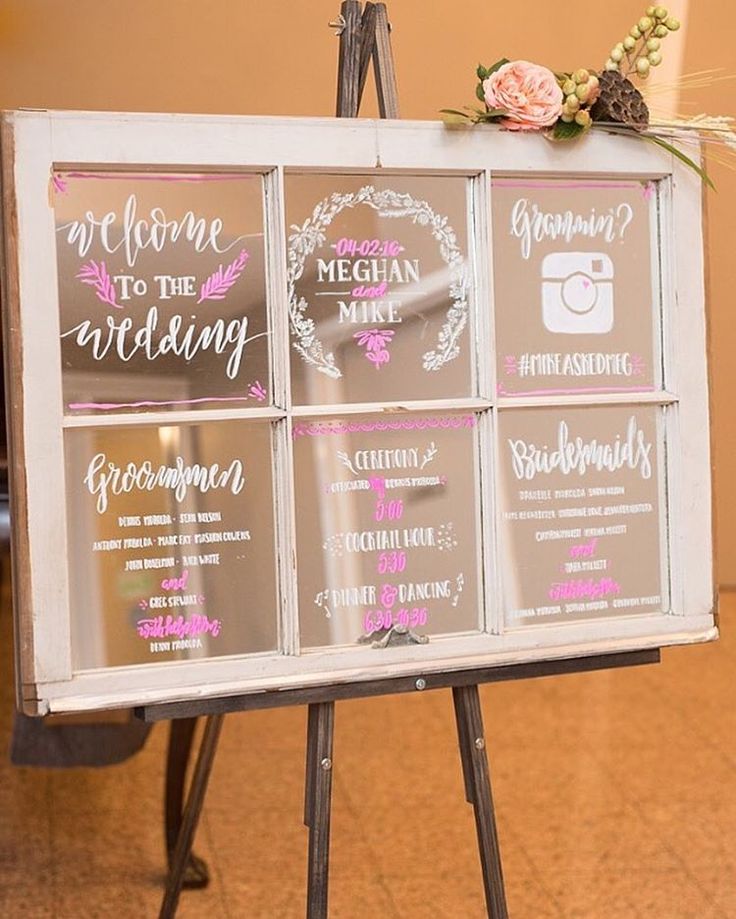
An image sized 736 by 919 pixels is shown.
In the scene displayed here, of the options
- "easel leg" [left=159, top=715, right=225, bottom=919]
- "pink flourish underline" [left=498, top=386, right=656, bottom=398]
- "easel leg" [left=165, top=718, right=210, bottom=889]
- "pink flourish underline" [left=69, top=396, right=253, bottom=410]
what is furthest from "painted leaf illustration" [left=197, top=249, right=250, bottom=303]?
"easel leg" [left=165, top=718, right=210, bottom=889]

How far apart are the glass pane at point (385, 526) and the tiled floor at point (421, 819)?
2.99 feet

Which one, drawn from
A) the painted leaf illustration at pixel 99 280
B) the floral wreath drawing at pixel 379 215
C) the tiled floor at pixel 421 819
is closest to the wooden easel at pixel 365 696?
the floral wreath drawing at pixel 379 215

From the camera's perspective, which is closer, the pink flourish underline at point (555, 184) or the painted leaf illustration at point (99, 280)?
the painted leaf illustration at point (99, 280)

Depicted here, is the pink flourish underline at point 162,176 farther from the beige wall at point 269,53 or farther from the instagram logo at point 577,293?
the beige wall at point 269,53

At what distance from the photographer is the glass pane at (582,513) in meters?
1.33

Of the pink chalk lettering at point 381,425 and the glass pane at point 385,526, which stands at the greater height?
the pink chalk lettering at point 381,425

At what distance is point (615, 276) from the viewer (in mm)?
1369

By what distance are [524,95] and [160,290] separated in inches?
17.8

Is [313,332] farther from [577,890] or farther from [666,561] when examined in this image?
[577,890]

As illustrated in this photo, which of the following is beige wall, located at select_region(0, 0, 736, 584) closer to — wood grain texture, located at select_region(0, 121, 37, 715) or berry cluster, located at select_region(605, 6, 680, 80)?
berry cluster, located at select_region(605, 6, 680, 80)

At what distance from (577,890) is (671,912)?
16cm

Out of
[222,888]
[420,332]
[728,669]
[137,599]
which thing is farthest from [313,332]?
[728,669]

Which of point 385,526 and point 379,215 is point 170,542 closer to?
point 385,526

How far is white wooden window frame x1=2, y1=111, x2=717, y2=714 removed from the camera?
1141mm
